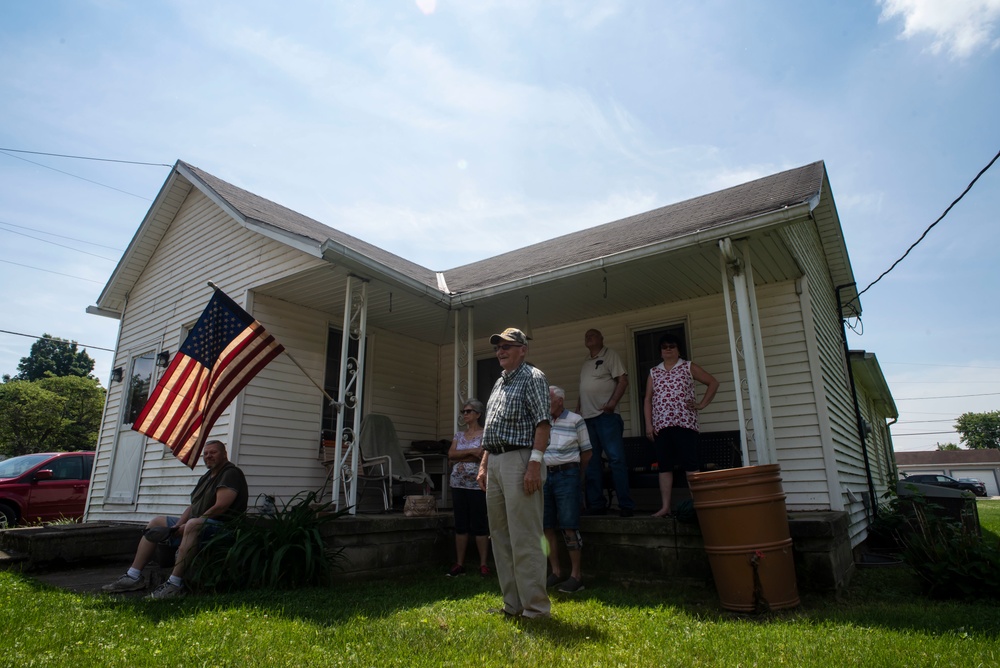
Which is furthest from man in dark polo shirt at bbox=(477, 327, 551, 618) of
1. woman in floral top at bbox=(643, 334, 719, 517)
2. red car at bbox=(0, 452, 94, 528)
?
red car at bbox=(0, 452, 94, 528)

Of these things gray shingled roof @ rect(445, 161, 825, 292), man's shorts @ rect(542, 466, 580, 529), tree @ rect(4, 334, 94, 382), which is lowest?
man's shorts @ rect(542, 466, 580, 529)

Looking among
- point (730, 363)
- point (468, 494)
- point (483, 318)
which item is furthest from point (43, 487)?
point (730, 363)

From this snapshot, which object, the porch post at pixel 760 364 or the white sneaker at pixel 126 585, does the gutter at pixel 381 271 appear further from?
the porch post at pixel 760 364

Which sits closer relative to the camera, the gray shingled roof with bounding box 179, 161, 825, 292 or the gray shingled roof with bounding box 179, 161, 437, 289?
the gray shingled roof with bounding box 179, 161, 825, 292

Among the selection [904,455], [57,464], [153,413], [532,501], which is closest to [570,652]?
[532,501]

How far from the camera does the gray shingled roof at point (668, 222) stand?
536 cm

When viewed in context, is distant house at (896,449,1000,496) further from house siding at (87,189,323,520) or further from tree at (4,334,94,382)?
tree at (4,334,94,382)

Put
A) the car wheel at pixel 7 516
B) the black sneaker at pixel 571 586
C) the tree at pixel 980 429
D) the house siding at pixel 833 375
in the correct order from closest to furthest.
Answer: the black sneaker at pixel 571 586
the house siding at pixel 833 375
the car wheel at pixel 7 516
the tree at pixel 980 429

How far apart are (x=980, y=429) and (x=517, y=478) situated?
99926 mm

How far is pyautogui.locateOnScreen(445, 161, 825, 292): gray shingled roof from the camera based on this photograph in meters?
5.36

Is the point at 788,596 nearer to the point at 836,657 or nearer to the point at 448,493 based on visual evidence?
the point at 836,657

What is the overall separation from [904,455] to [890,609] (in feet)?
241

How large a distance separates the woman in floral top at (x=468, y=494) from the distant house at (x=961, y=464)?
58.1 m

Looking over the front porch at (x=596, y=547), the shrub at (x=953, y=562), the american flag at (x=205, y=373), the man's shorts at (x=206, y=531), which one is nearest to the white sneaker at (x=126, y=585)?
the man's shorts at (x=206, y=531)
